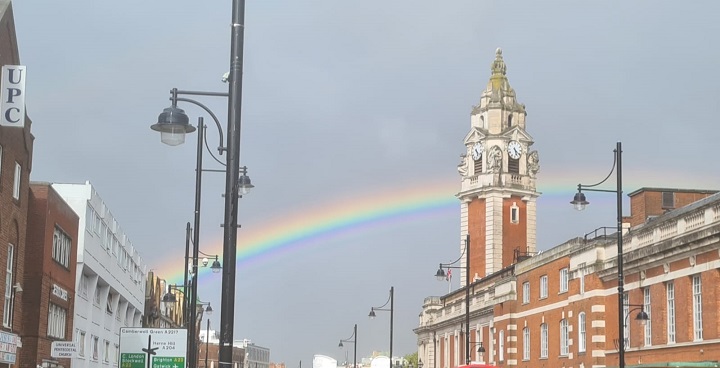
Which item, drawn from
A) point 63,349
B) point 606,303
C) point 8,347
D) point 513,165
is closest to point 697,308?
point 606,303

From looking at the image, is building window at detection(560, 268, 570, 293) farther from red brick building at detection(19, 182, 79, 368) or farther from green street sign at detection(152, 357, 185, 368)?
green street sign at detection(152, 357, 185, 368)

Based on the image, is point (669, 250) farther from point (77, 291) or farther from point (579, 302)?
point (77, 291)

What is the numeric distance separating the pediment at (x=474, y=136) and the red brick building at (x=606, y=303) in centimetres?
1621

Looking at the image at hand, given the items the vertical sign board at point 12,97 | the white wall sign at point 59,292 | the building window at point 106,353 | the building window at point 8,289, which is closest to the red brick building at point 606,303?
the vertical sign board at point 12,97

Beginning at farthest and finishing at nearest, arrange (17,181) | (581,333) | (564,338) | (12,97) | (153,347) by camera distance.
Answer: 1. (564,338)
2. (581,333)
3. (17,181)
4. (12,97)
5. (153,347)

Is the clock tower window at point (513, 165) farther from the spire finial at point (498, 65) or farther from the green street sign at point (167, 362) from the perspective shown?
the green street sign at point (167, 362)

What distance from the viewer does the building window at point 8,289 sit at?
133ft

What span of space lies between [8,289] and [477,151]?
294 feet

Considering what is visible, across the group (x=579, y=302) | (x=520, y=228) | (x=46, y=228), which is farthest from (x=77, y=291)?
(x=520, y=228)

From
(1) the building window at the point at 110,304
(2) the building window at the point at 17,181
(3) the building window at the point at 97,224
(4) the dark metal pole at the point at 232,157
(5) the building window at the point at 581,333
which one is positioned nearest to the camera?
(4) the dark metal pole at the point at 232,157

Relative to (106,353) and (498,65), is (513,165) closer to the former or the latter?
(498,65)

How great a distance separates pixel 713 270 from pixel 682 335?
431 centimetres

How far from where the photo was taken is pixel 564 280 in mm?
63438

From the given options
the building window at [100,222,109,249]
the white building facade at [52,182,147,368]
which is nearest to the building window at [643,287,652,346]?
the white building facade at [52,182,147,368]
